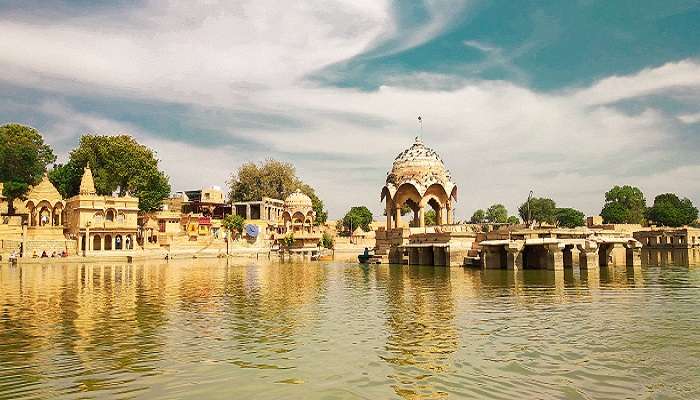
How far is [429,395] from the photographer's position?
27.5 ft

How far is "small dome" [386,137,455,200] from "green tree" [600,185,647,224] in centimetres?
6223

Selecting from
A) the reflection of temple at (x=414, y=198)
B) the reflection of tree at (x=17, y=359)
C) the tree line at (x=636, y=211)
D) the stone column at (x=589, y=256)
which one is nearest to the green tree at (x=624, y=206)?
the tree line at (x=636, y=211)

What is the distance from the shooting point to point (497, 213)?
146 metres

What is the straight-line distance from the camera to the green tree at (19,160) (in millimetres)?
64875

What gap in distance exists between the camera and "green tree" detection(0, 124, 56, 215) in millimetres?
64875

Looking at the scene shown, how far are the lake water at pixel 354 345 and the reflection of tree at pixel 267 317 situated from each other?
60mm

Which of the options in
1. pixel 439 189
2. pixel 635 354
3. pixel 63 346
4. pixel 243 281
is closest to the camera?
pixel 635 354

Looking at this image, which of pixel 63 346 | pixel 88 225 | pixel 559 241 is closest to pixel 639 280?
pixel 559 241

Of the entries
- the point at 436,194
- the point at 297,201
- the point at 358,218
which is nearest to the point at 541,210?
the point at 358,218

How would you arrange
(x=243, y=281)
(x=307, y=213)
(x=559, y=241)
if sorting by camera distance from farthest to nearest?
(x=307, y=213), (x=559, y=241), (x=243, y=281)

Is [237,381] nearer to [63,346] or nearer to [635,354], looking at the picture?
[63,346]

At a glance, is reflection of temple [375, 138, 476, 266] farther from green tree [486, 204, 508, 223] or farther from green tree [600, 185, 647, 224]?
green tree [486, 204, 508, 223]

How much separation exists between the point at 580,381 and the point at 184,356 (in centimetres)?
698

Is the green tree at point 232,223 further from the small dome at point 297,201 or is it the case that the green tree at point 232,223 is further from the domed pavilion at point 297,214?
the small dome at point 297,201
